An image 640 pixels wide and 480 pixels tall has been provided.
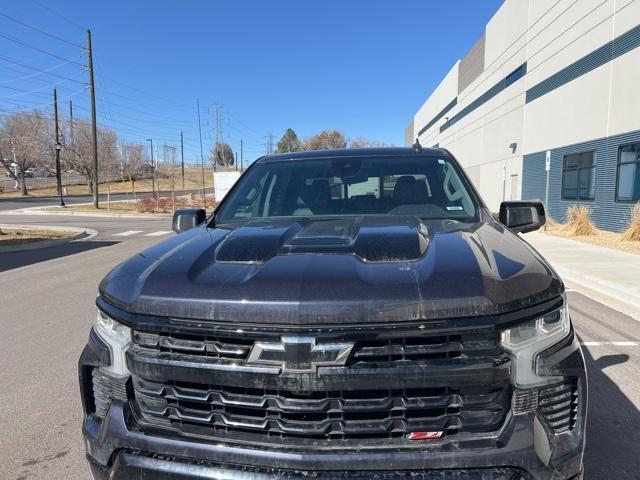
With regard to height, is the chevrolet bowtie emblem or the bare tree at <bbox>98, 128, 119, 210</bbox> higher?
the bare tree at <bbox>98, 128, 119, 210</bbox>

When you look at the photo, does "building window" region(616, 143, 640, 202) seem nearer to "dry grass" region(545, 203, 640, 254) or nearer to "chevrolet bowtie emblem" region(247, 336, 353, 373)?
"dry grass" region(545, 203, 640, 254)

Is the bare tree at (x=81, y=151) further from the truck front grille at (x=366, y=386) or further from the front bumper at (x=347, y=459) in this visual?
the truck front grille at (x=366, y=386)

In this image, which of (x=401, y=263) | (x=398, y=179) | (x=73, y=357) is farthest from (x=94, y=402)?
(x=73, y=357)

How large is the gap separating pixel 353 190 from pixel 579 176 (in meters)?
20.2

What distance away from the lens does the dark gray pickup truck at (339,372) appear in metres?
1.62

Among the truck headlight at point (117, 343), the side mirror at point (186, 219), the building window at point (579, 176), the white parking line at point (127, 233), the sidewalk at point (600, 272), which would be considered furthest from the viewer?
the building window at point (579, 176)

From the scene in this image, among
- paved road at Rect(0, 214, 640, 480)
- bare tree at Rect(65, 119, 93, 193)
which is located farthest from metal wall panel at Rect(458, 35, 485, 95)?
bare tree at Rect(65, 119, 93, 193)

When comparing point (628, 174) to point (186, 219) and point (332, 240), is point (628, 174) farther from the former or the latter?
point (332, 240)

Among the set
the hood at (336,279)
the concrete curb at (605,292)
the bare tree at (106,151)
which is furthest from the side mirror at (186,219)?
the bare tree at (106,151)

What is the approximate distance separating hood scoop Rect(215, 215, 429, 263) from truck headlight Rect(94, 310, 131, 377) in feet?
1.52

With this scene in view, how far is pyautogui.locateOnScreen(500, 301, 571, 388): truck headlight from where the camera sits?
169 cm

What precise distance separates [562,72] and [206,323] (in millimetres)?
24161

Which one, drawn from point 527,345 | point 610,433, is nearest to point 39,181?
point 610,433

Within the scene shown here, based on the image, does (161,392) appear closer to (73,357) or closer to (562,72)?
(73,357)
